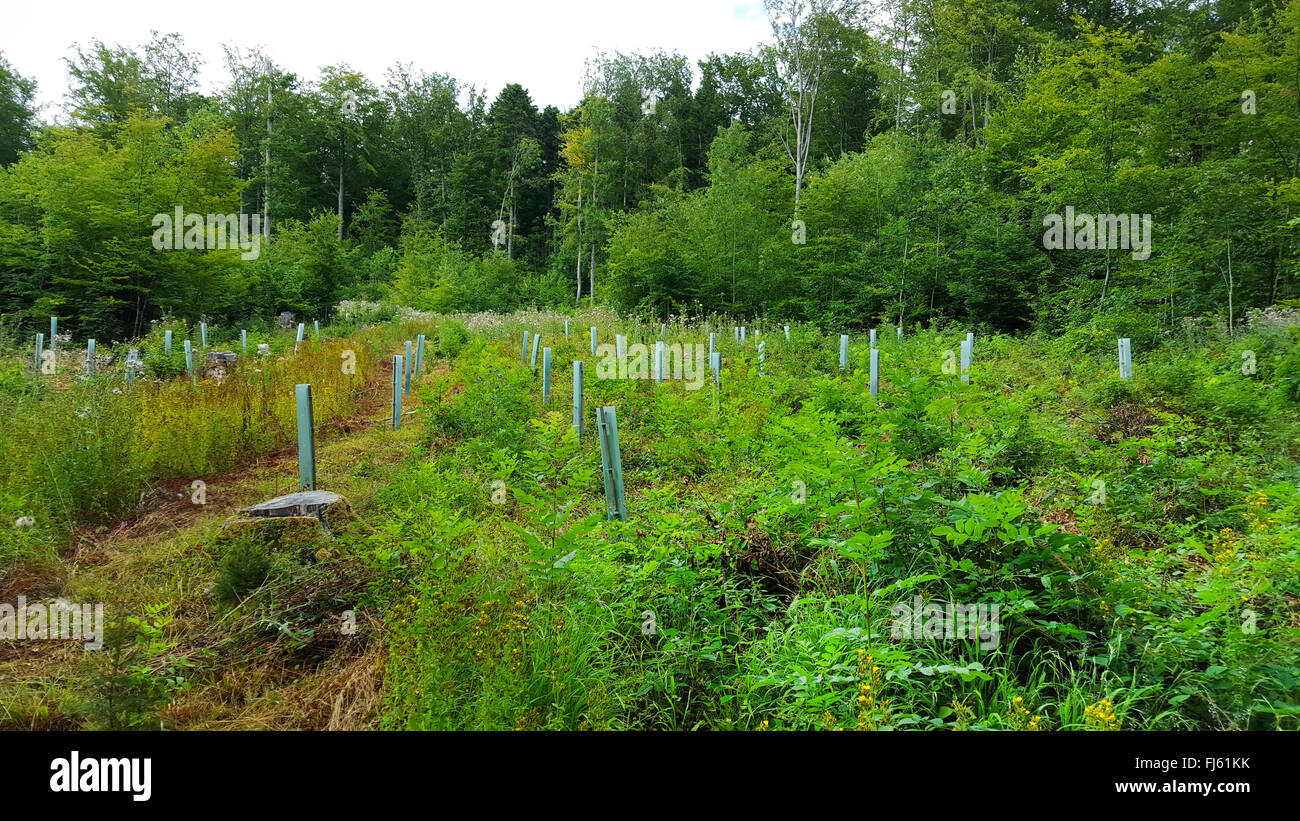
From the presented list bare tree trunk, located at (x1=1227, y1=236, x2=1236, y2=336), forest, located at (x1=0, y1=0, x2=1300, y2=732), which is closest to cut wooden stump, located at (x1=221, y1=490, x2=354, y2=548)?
forest, located at (x1=0, y1=0, x2=1300, y2=732)

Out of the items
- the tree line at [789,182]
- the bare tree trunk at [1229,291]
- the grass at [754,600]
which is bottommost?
the grass at [754,600]

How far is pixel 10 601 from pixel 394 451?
379 centimetres

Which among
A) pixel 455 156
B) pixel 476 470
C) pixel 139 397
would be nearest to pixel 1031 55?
pixel 476 470

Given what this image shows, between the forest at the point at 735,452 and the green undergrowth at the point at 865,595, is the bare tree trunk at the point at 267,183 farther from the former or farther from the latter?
the green undergrowth at the point at 865,595

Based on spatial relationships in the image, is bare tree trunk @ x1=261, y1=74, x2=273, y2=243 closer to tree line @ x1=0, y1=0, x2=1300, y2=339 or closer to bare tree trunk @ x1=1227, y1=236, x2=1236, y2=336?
tree line @ x1=0, y1=0, x2=1300, y2=339

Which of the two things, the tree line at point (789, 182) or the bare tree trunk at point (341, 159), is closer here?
the tree line at point (789, 182)

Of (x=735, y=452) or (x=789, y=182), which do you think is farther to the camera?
(x=789, y=182)

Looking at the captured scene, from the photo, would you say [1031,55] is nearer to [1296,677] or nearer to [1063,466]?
[1063,466]

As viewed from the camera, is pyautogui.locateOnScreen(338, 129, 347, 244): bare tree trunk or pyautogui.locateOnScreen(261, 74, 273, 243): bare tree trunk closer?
pyautogui.locateOnScreen(261, 74, 273, 243): bare tree trunk

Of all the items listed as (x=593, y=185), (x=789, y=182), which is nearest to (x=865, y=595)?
(x=789, y=182)

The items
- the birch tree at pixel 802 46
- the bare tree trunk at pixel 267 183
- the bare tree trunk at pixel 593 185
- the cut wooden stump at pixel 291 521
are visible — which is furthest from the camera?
the bare tree trunk at pixel 593 185

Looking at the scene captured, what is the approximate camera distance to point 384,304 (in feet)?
84.3

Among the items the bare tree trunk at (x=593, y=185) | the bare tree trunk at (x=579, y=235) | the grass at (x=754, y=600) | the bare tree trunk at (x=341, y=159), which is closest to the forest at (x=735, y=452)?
the grass at (x=754, y=600)

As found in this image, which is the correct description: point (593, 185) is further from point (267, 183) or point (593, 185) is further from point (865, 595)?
point (865, 595)
